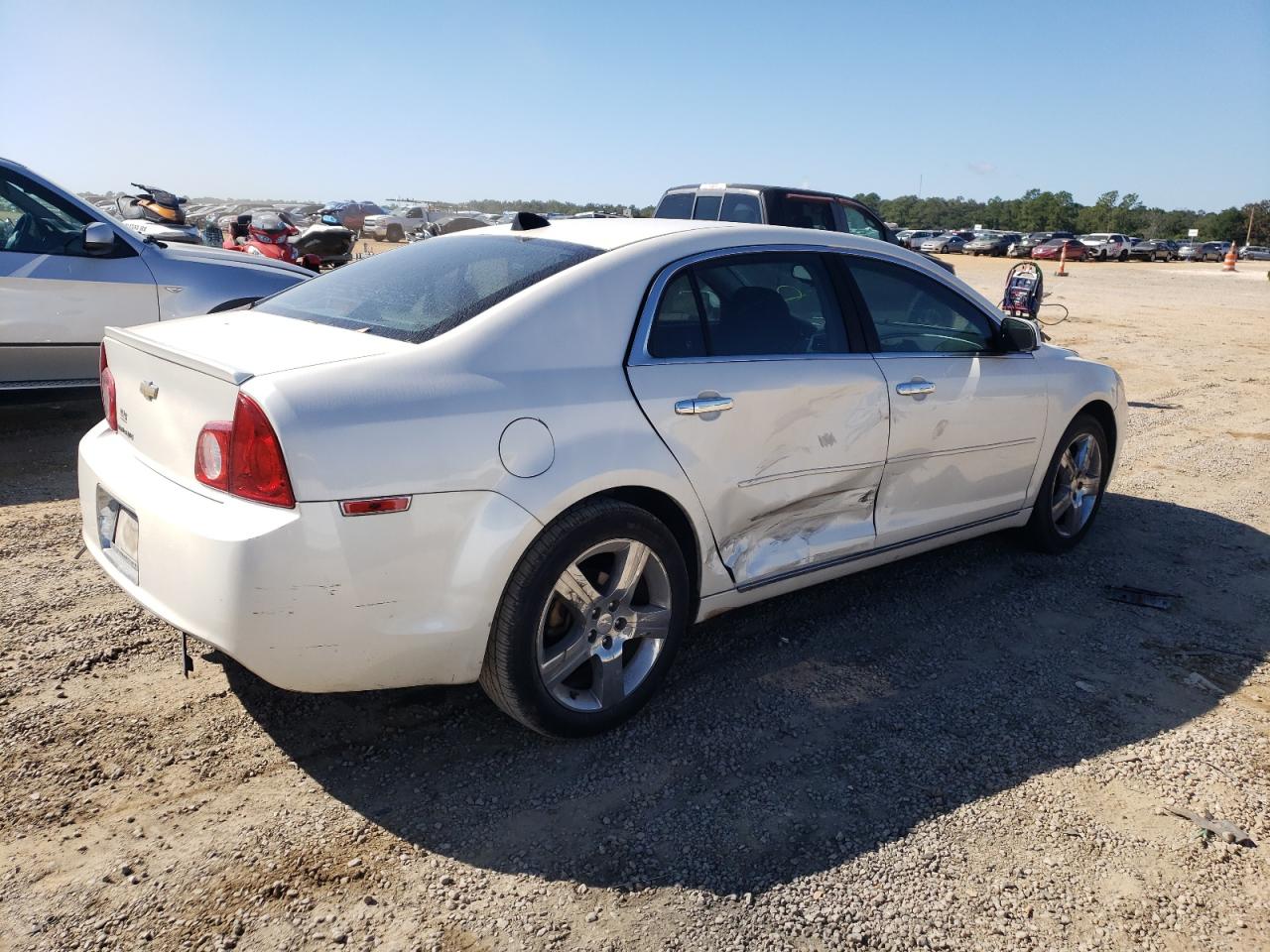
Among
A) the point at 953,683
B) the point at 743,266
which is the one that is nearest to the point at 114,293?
the point at 743,266

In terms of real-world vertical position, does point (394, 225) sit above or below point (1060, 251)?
below

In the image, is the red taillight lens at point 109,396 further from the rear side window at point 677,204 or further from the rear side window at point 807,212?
the rear side window at point 677,204

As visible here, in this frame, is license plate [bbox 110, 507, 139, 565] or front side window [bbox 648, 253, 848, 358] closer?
license plate [bbox 110, 507, 139, 565]

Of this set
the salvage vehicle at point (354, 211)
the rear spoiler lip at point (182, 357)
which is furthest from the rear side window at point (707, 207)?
the salvage vehicle at point (354, 211)

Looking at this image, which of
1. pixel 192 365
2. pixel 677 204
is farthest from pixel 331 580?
pixel 677 204

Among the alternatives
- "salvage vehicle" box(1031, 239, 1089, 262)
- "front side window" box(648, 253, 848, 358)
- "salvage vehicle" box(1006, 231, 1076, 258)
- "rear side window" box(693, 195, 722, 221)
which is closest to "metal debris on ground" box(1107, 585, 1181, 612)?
"front side window" box(648, 253, 848, 358)

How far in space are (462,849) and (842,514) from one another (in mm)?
1965

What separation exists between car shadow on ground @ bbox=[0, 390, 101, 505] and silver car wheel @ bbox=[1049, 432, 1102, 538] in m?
5.31

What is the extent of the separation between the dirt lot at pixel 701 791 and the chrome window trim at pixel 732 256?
3.79 feet

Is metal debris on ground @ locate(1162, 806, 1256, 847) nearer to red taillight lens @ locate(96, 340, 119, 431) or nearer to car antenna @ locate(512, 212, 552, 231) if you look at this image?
car antenna @ locate(512, 212, 552, 231)

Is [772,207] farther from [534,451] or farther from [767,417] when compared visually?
[534,451]

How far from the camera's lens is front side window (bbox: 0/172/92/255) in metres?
6.05

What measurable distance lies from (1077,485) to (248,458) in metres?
4.27

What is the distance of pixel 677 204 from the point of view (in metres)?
12.3
